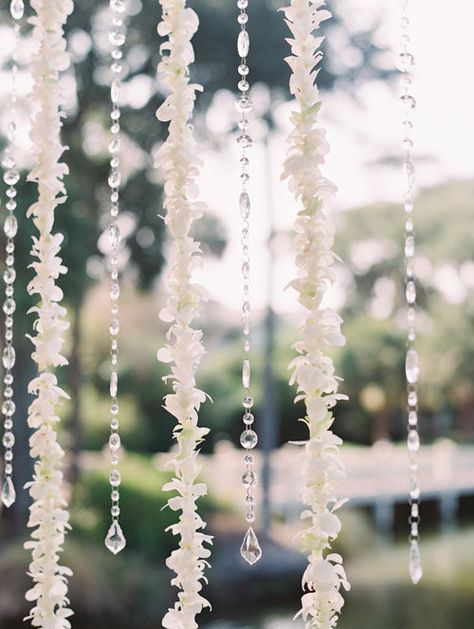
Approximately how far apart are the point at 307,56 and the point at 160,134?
186 inches

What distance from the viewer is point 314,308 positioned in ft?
2.86

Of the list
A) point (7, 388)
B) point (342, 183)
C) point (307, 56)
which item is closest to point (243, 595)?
point (342, 183)

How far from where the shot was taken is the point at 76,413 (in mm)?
5691

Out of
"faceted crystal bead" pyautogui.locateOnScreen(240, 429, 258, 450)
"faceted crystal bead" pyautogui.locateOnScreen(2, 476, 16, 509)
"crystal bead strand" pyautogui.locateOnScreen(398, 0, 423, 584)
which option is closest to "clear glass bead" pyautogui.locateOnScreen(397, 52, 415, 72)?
"crystal bead strand" pyautogui.locateOnScreen(398, 0, 423, 584)

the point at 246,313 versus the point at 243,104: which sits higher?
the point at 243,104

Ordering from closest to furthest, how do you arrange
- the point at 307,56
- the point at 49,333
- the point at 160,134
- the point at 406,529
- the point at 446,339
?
the point at 307,56 < the point at 49,333 < the point at 160,134 < the point at 406,529 < the point at 446,339

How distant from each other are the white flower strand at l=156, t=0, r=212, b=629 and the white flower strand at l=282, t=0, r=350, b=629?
0.12m

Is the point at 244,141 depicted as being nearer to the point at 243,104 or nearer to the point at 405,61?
the point at 243,104

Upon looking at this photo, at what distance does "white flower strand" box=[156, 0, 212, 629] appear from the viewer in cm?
92

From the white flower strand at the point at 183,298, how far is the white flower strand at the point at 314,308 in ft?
0.39

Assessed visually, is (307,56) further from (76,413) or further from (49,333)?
(76,413)

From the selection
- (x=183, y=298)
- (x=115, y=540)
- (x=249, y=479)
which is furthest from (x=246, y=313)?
(x=115, y=540)

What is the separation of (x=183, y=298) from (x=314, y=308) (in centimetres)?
15

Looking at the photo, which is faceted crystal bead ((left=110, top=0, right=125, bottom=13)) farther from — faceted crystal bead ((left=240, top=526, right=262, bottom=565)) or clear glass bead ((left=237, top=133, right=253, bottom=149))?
faceted crystal bead ((left=240, top=526, right=262, bottom=565))
